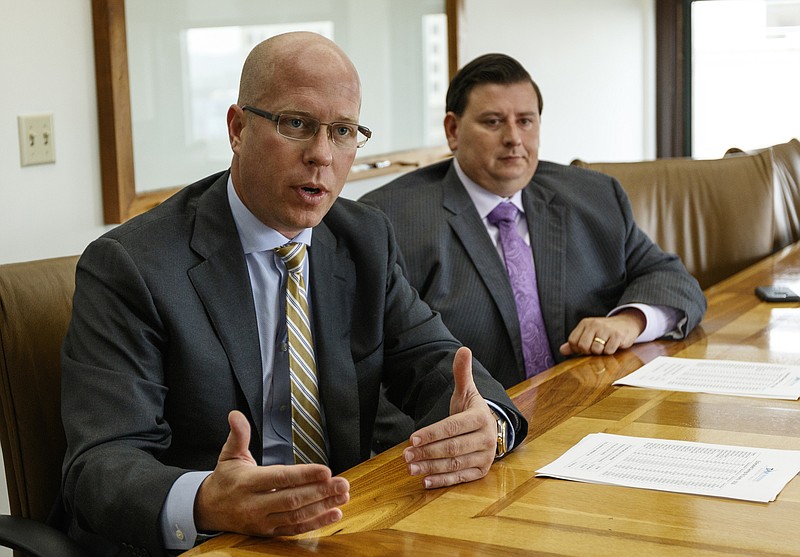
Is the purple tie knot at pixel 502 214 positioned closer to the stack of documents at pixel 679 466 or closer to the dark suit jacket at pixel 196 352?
the dark suit jacket at pixel 196 352

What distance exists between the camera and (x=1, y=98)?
2170 mm

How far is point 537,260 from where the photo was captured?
96.7 inches

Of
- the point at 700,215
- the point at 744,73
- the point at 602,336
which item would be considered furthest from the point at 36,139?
the point at 744,73

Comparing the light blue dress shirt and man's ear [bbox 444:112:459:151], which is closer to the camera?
the light blue dress shirt

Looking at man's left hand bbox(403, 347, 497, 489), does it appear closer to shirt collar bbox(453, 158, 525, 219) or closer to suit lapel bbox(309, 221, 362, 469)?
suit lapel bbox(309, 221, 362, 469)

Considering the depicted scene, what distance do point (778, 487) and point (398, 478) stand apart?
1.62ft

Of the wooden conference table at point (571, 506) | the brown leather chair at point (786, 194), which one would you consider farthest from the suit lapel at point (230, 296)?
the brown leather chair at point (786, 194)

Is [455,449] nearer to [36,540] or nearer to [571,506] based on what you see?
[571,506]

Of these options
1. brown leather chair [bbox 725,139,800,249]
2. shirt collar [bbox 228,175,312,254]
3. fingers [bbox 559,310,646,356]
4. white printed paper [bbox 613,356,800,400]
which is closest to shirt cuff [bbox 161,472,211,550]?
shirt collar [bbox 228,175,312,254]

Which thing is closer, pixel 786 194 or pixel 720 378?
pixel 720 378

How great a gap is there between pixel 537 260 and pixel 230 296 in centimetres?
108

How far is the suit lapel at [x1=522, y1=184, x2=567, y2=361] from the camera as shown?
2.43 meters

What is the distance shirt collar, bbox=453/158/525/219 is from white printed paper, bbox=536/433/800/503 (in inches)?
40.6

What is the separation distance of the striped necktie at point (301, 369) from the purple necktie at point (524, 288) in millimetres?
840
